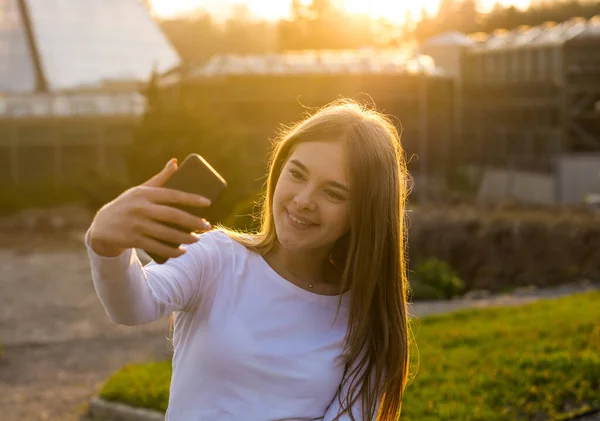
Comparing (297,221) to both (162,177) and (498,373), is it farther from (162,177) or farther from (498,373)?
(498,373)

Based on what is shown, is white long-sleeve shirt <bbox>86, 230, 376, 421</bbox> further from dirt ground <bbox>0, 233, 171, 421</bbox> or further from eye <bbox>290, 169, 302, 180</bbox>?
dirt ground <bbox>0, 233, 171, 421</bbox>

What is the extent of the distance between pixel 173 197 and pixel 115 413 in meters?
5.02

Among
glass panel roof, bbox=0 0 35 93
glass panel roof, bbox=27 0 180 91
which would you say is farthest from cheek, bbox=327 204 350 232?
glass panel roof, bbox=27 0 180 91

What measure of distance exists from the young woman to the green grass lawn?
273 cm

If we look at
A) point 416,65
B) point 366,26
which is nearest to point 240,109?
point 416,65

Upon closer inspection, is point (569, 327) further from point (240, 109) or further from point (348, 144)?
point (240, 109)

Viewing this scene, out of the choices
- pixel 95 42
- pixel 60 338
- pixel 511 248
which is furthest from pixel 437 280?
pixel 95 42

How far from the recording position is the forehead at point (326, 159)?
260cm

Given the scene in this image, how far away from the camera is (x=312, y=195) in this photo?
Answer: 2.59 metres

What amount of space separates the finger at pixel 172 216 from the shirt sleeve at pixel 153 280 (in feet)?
0.50

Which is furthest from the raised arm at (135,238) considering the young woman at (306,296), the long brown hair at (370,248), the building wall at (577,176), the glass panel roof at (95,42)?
the glass panel roof at (95,42)

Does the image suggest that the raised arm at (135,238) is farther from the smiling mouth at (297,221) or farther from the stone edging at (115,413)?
the stone edging at (115,413)

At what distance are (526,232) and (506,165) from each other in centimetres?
1283

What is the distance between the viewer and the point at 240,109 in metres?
26.4
